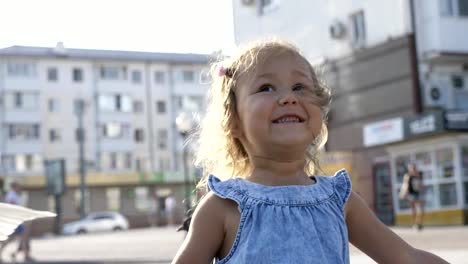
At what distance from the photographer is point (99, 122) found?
69688mm

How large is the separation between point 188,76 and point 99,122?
342 inches

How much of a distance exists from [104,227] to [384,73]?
35253mm

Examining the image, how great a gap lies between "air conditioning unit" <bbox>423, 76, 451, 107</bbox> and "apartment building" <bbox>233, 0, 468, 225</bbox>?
0.09ft

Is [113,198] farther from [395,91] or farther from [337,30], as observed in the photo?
[395,91]

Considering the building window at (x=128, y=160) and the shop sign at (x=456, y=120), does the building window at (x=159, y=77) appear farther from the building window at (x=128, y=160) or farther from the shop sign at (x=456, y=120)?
the shop sign at (x=456, y=120)

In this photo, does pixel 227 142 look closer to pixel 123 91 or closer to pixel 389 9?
pixel 389 9

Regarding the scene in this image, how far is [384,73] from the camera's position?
78.2 ft

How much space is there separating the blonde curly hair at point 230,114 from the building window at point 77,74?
66772mm

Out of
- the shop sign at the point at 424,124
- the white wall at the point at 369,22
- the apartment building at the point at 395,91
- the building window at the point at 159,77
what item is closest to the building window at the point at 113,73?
the building window at the point at 159,77

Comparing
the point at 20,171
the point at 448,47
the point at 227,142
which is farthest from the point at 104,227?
the point at 227,142

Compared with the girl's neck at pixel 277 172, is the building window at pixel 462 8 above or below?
above

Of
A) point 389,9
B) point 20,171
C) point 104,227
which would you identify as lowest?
point 104,227

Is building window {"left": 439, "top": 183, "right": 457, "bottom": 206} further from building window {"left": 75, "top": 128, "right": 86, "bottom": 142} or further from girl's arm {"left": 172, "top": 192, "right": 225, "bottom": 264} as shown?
building window {"left": 75, "top": 128, "right": 86, "bottom": 142}

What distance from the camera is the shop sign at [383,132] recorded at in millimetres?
22688
